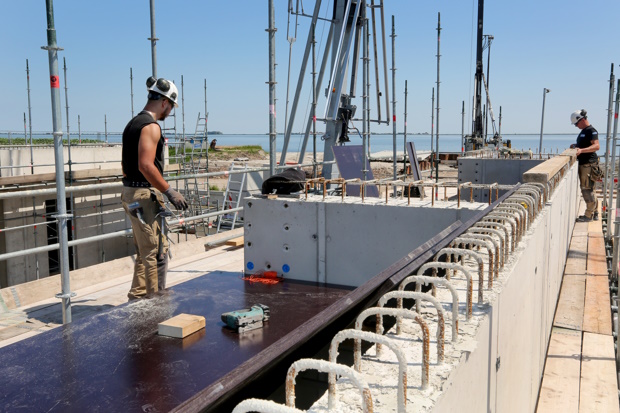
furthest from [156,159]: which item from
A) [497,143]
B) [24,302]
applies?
[497,143]

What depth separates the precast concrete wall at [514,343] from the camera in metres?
1.82

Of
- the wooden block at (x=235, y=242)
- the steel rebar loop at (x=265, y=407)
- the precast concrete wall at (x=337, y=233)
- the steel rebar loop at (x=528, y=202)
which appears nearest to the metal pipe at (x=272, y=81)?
the wooden block at (x=235, y=242)

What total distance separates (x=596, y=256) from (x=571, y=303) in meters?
1.98

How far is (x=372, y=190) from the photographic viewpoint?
381 inches

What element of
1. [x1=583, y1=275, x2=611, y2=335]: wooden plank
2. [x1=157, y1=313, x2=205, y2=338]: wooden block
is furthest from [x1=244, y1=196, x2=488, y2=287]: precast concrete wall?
[x1=157, y1=313, x2=205, y2=338]: wooden block

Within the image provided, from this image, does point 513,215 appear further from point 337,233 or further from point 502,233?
point 337,233

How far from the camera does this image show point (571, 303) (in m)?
5.91

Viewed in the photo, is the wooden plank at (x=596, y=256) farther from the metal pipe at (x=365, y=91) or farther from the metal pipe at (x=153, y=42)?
the metal pipe at (x=153, y=42)

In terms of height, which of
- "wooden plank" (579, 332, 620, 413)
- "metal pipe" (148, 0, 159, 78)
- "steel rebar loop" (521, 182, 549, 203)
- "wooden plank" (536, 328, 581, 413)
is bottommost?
"wooden plank" (536, 328, 581, 413)

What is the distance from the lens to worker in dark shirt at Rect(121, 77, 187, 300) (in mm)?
4090

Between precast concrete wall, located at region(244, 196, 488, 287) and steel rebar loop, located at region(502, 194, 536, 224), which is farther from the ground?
steel rebar loop, located at region(502, 194, 536, 224)

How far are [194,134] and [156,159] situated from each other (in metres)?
15.7

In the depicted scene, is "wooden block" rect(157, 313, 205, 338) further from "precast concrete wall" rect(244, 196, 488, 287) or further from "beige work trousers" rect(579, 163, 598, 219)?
"beige work trousers" rect(579, 163, 598, 219)

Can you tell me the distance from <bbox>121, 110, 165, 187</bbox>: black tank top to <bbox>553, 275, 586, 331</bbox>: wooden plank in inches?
161
